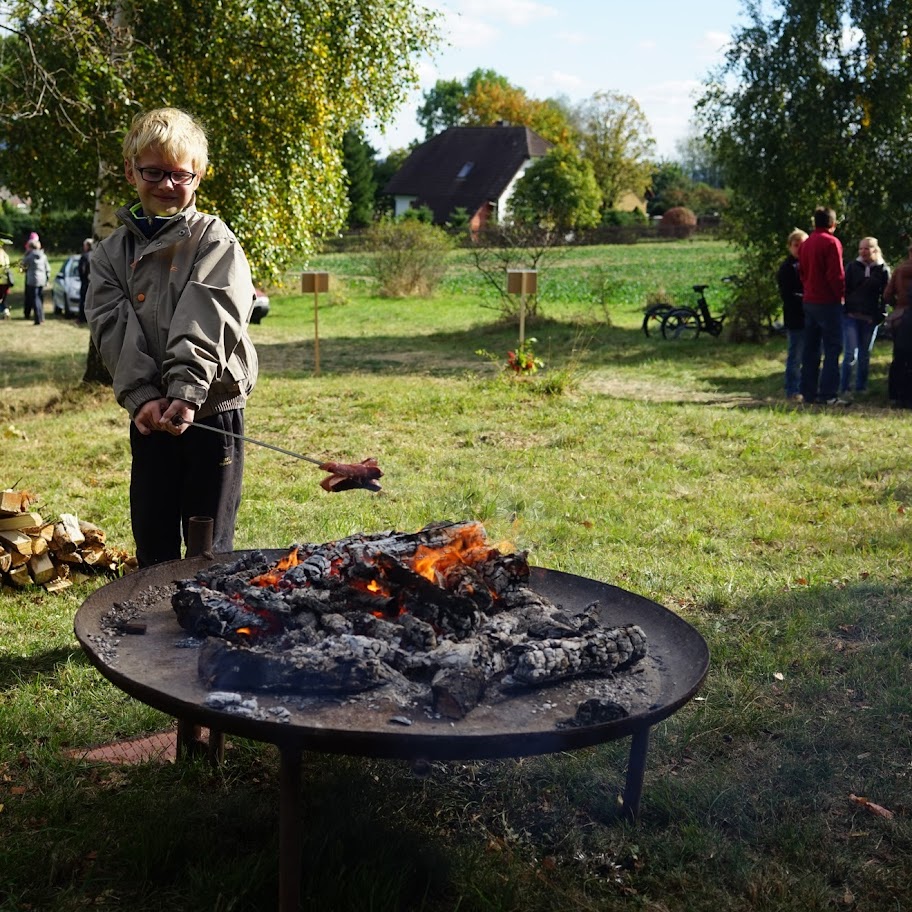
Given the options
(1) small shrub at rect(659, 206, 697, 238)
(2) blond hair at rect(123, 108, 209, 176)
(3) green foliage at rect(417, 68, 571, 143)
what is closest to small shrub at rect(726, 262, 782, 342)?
(2) blond hair at rect(123, 108, 209, 176)

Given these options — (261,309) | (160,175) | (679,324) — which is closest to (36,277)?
(261,309)

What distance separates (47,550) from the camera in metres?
5.68

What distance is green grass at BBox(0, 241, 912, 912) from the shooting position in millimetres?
3117

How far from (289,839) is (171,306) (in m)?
1.82

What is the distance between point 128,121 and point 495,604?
943cm

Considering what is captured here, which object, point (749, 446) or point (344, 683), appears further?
point (749, 446)

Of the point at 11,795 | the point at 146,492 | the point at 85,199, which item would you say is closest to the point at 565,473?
the point at 146,492

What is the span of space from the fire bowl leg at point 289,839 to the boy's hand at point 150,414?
129 cm

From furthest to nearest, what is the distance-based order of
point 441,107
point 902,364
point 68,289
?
point 441,107, point 68,289, point 902,364

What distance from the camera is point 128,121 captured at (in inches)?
439

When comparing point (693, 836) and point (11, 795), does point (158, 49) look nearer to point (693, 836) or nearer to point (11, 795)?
point (11, 795)

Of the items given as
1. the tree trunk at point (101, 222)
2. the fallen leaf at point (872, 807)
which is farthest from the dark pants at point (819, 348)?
the fallen leaf at point (872, 807)

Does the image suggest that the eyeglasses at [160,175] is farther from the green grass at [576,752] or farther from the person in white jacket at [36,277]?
the person in white jacket at [36,277]

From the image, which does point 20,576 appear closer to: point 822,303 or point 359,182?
point 822,303
